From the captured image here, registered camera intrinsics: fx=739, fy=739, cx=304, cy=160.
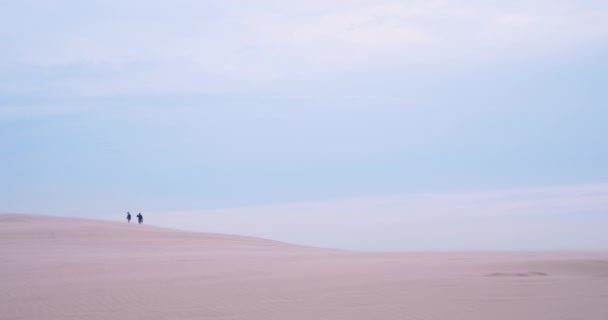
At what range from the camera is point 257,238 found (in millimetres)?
35625

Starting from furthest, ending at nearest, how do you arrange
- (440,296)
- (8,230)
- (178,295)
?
(8,230) → (178,295) → (440,296)

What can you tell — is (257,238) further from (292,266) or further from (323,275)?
(323,275)

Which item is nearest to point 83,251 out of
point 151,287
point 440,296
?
point 151,287

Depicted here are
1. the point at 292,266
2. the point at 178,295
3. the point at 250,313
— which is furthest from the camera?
the point at 292,266

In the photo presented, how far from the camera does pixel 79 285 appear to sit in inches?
544

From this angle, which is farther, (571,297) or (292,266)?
(292,266)

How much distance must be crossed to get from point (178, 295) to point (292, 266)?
5669mm

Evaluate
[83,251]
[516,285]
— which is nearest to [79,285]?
[516,285]

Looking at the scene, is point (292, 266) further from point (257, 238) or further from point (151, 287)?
point (257, 238)

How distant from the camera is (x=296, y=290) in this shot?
12.3 m

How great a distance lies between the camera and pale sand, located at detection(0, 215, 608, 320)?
33.7ft

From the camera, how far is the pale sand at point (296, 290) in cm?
1027

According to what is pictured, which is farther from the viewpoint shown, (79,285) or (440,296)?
(79,285)

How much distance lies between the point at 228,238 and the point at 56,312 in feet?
76.5
